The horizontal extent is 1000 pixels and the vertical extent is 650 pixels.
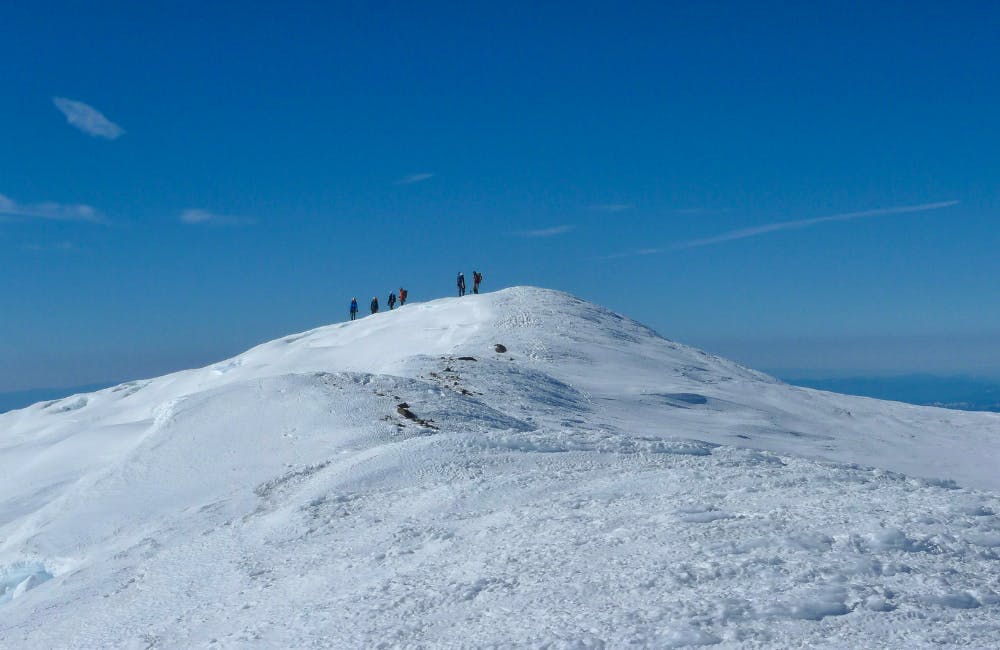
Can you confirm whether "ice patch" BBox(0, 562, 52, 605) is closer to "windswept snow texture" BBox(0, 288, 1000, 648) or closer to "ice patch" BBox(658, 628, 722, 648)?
"windswept snow texture" BBox(0, 288, 1000, 648)

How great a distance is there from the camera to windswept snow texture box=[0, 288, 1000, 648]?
6.75 meters

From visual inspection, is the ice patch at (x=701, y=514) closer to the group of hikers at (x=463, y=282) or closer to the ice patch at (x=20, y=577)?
the ice patch at (x=20, y=577)

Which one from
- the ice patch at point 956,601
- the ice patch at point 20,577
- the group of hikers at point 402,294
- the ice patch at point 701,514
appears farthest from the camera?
the group of hikers at point 402,294

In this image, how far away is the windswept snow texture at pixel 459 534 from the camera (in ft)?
22.2

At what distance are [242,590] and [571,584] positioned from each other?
345 cm

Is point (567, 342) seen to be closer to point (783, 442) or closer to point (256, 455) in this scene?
point (783, 442)

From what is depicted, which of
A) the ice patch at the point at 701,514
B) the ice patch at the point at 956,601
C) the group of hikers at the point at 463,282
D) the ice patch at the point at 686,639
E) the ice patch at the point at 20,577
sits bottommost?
the ice patch at the point at 20,577

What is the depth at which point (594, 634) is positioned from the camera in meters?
6.41

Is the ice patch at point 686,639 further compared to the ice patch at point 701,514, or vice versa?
the ice patch at point 701,514

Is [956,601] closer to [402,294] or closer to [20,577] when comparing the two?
[20,577]

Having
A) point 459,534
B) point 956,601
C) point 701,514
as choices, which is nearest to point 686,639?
point 956,601

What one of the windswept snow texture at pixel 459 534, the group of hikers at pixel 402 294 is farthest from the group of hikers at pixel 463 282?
the windswept snow texture at pixel 459 534

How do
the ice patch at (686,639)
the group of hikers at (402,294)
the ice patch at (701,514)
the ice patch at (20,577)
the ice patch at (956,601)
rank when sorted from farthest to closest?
the group of hikers at (402,294), the ice patch at (20,577), the ice patch at (701,514), the ice patch at (956,601), the ice patch at (686,639)

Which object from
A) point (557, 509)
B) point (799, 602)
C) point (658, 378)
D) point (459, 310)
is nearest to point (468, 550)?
point (557, 509)
